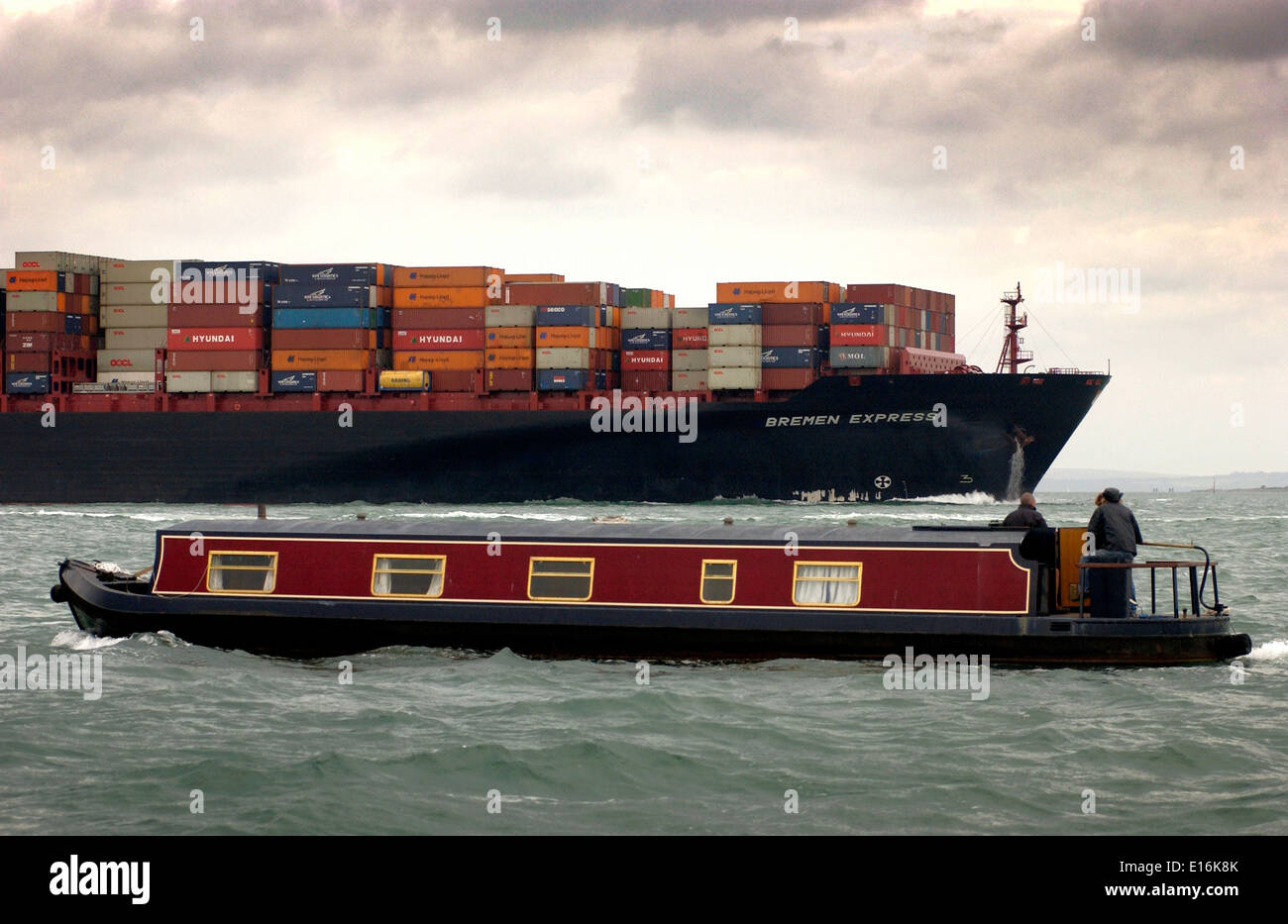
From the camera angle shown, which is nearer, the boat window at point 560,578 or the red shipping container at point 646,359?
the boat window at point 560,578

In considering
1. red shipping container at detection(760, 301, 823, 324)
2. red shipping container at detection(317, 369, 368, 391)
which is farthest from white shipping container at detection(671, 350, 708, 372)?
red shipping container at detection(317, 369, 368, 391)

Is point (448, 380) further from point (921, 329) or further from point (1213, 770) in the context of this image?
point (1213, 770)

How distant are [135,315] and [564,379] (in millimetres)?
20488

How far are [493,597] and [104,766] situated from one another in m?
6.67

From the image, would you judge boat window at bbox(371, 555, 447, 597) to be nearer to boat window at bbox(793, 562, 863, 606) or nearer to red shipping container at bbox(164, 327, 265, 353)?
boat window at bbox(793, 562, 863, 606)

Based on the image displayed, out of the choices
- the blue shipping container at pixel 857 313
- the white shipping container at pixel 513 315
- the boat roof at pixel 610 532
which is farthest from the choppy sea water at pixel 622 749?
the white shipping container at pixel 513 315

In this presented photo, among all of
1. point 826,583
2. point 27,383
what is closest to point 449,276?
point 27,383

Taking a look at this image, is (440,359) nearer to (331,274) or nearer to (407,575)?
(331,274)

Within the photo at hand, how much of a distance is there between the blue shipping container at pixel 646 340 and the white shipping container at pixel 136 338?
21352mm

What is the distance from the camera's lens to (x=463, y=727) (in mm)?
15336

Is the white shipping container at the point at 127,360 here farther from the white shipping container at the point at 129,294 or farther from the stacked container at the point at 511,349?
the stacked container at the point at 511,349

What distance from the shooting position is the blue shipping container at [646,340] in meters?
62.3
